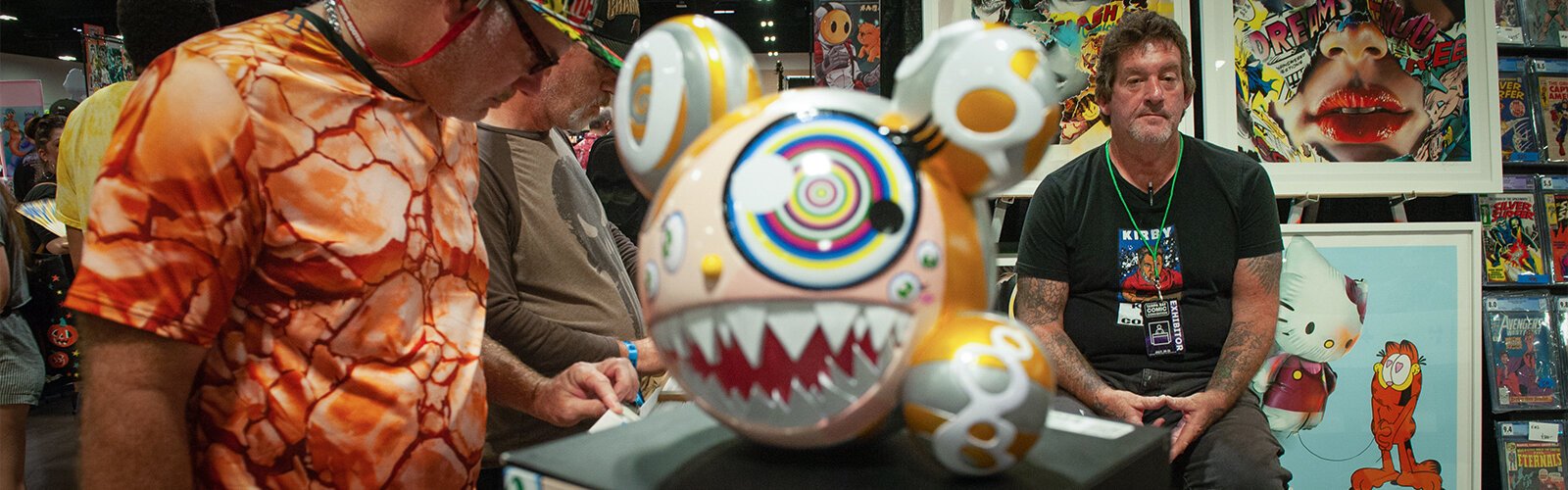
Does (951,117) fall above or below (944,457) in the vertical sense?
above

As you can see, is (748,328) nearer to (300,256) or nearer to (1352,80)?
(300,256)

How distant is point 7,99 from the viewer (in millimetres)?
4535

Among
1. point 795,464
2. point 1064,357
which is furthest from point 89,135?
point 1064,357

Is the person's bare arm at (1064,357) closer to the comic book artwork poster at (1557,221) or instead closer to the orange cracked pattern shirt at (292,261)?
the orange cracked pattern shirt at (292,261)

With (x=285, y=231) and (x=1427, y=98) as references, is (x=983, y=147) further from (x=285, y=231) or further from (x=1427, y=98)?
(x=1427, y=98)

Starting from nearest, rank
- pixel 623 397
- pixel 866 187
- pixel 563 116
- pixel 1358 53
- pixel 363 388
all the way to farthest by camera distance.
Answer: pixel 866 187, pixel 363 388, pixel 623 397, pixel 563 116, pixel 1358 53

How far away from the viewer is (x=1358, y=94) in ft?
7.97

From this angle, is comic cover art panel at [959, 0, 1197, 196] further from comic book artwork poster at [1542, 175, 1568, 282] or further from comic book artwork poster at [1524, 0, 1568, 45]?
comic book artwork poster at [1542, 175, 1568, 282]

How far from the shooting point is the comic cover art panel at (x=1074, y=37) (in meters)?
2.32

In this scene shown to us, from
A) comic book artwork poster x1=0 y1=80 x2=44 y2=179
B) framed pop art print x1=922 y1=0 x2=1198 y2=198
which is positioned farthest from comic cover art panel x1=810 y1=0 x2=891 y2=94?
comic book artwork poster x1=0 y1=80 x2=44 y2=179

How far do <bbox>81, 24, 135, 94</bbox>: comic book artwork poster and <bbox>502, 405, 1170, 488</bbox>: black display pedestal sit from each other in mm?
4383

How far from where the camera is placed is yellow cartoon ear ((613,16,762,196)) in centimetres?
76

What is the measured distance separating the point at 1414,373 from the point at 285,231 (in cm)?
281

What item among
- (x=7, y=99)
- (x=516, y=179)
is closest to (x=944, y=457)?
(x=516, y=179)
